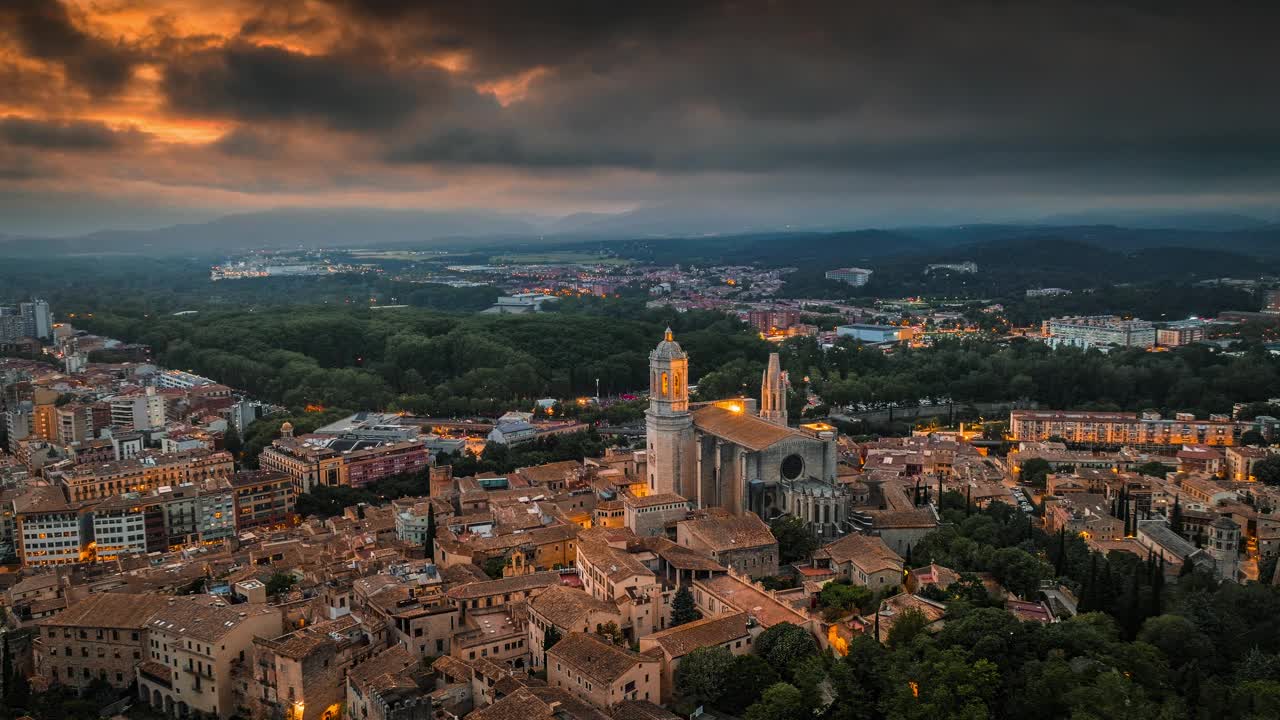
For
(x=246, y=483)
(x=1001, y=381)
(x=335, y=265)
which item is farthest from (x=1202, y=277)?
(x=335, y=265)

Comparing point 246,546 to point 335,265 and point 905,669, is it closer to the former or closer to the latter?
point 905,669

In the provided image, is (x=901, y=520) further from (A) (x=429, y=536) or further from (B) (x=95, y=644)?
(B) (x=95, y=644)

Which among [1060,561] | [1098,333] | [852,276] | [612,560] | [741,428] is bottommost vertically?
[1060,561]

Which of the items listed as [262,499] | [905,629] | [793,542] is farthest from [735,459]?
[262,499]

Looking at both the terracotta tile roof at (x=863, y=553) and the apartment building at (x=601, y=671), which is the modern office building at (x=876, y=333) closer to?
the terracotta tile roof at (x=863, y=553)

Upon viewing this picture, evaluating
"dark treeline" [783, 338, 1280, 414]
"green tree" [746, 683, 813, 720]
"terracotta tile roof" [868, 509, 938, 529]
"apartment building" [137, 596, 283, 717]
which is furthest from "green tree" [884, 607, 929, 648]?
"dark treeline" [783, 338, 1280, 414]

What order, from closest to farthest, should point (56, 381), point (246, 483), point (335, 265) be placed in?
1. point (246, 483)
2. point (56, 381)
3. point (335, 265)
